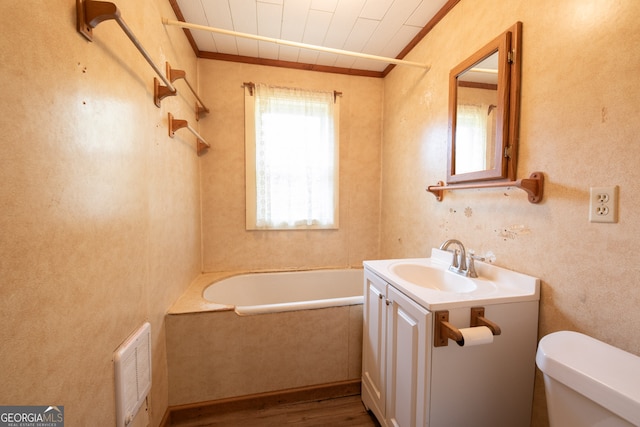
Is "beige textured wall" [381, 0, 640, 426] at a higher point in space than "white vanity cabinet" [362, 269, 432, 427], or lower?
higher

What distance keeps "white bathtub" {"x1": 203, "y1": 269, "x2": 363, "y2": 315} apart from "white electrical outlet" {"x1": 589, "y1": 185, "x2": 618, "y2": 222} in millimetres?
1543

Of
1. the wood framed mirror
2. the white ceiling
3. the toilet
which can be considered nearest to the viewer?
the toilet

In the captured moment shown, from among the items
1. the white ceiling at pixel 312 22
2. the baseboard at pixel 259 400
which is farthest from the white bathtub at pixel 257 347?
the white ceiling at pixel 312 22

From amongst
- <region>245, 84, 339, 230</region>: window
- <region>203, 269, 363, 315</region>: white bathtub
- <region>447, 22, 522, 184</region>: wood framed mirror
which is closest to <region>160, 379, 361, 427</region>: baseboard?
<region>203, 269, 363, 315</region>: white bathtub

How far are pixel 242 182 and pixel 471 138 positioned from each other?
1.80 m

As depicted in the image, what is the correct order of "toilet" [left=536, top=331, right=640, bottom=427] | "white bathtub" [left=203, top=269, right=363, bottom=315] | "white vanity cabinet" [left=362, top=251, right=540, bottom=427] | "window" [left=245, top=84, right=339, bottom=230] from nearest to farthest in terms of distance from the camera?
"toilet" [left=536, top=331, right=640, bottom=427] < "white vanity cabinet" [left=362, top=251, right=540, bottom=427] < "white bathtub" [left=203, top=269, right=363, bottom=315] < "window" [left=245, top=84, right=339, bottom=230]

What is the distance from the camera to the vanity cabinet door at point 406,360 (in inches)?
35.8

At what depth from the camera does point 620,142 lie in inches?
30.2

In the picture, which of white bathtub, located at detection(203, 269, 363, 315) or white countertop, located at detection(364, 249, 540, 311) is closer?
white countertop, located at detection(364, 249, 540, 311)

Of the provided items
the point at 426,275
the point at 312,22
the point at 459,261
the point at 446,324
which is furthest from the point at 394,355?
the point at 312,22

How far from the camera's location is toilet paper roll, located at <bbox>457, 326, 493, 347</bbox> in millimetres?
799

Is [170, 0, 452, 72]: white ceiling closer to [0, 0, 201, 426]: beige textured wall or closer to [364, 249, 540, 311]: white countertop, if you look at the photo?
[0, 0, 201, 426]: beige textured wall

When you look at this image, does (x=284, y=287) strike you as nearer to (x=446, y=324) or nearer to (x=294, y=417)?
(x=294, y=417)

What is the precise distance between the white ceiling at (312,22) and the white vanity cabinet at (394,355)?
1699mm
